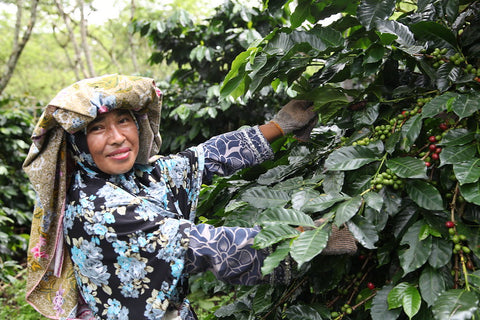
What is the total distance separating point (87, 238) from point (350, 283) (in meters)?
0.78

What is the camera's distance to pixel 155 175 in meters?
1.62

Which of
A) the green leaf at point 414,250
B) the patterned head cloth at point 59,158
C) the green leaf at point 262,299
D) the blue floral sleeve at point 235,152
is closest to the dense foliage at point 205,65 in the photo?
the blue floral sleeve at point 235,152

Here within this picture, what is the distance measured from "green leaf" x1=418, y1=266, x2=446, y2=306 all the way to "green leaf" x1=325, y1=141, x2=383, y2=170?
29cm

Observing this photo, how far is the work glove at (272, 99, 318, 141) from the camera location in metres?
1.63

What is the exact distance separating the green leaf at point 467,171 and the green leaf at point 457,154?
0.04 ft

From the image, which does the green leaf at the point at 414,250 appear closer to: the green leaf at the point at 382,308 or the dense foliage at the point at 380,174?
the dense foliage at the point at 380,174

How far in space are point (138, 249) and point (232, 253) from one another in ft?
0.91

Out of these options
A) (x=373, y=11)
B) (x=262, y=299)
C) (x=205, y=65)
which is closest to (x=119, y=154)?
(x=262, y=299)

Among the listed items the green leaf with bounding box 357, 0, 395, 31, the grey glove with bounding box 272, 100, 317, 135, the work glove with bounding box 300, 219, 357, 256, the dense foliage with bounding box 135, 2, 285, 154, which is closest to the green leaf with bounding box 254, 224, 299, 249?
the work glove with bounding box 300, 219, 357, 256

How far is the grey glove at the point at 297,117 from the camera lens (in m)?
1.63

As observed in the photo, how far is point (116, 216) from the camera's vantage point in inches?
50.4

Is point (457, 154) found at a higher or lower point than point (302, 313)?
higher

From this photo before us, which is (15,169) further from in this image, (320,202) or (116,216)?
(320,202)

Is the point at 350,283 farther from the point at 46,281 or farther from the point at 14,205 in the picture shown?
the point at 14,205
